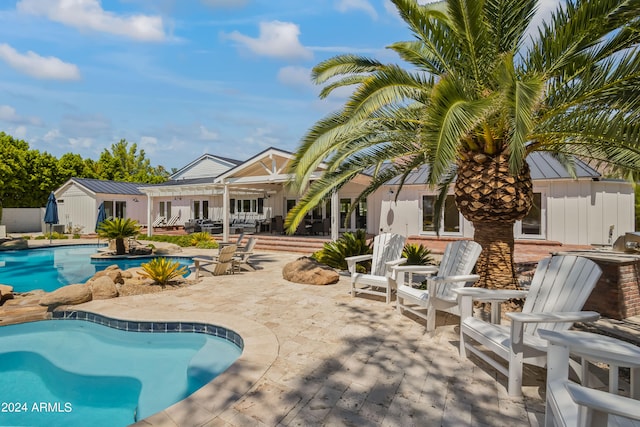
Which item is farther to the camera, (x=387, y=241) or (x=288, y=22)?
(x=288, y=22)

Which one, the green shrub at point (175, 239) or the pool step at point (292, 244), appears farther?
the green shrub at point (175, 239)

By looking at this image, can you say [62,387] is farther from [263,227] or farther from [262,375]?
[263,227]

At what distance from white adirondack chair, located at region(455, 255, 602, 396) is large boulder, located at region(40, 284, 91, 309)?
7.04m

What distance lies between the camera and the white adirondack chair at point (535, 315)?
121 inches

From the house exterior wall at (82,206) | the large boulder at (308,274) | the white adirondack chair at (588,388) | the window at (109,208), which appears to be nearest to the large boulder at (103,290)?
the large boulder at (308,274)

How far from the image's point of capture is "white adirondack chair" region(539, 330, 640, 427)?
1.58m

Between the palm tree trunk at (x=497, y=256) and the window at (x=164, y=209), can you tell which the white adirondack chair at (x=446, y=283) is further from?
the window at (x=164, y=209)

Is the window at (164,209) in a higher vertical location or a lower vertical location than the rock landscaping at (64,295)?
higher

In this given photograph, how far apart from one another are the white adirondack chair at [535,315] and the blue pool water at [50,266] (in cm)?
1118

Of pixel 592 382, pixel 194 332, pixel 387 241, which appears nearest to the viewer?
pixel 592 382

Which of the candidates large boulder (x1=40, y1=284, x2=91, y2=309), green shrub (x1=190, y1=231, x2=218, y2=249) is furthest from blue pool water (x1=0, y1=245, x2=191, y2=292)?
large boulder (x1=40, y1=284, x2=91, y2=309)

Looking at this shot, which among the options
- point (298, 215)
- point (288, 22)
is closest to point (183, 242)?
point (288, 22)

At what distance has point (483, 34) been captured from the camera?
196 inches

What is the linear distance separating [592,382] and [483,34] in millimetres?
4586
